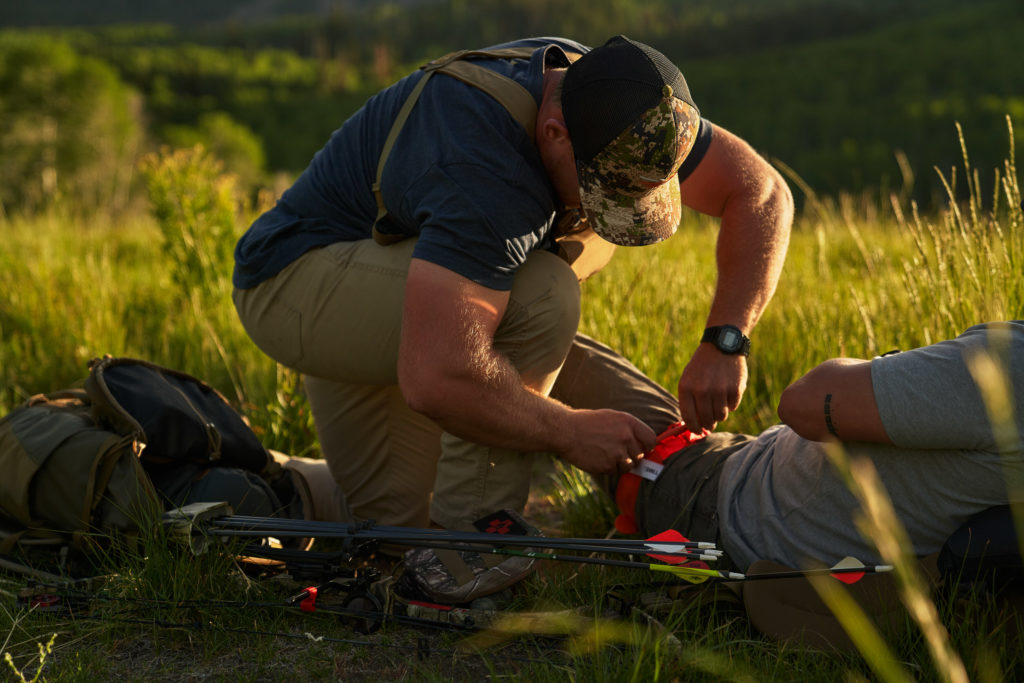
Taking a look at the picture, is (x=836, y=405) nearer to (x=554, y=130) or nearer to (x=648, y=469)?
(x=648, y=469)

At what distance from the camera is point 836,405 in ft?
6.68

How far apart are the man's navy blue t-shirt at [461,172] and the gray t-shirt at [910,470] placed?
90 centimetres

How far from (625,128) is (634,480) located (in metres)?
1.07

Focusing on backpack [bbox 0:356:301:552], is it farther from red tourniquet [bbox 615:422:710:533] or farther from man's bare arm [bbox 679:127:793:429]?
man's bare arm [bbox 679:127:793:429]

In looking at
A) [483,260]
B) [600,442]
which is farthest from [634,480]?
[483,260]

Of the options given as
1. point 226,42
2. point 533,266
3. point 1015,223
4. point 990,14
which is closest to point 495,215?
point 533,266

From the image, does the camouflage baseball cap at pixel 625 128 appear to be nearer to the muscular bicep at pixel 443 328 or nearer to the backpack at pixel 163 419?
the muscular bicep at pixel 443 328

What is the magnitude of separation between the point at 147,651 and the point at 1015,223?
3047 mm

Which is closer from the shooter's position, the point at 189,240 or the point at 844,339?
the point at 844,339

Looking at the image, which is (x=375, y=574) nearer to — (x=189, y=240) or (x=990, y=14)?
(x=189, y=240)

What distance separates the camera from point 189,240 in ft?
16.4

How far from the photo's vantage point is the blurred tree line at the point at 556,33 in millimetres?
57406

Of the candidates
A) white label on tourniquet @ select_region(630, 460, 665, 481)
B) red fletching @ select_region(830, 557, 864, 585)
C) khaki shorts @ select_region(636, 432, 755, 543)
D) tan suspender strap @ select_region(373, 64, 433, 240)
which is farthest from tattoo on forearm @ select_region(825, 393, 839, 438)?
tan suspender strap @ select_region(373, 64, 433, 240)

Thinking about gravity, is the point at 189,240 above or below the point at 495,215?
Answer: below
